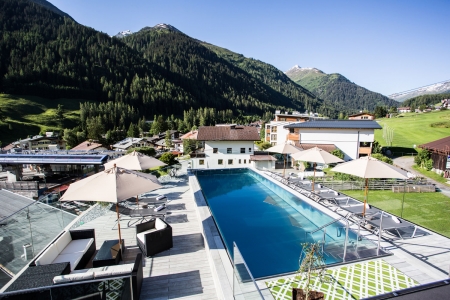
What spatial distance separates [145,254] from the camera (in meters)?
6.31

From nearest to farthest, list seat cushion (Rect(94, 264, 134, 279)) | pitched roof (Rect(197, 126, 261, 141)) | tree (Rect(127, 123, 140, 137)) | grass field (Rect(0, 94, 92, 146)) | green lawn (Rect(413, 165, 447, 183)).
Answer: seat cushion (Rect(94, 264, 134, 279)), green lawn (Rect(413, 165, 447, 183)), pitched roof (Rect(197, 126, 261, 141)), grass field (Rect(0, 94, 92, 146)), tree (Rect(127, 123, 140, 137))

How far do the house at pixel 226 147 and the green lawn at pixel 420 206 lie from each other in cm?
1401

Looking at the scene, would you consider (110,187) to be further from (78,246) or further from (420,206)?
(420,206)

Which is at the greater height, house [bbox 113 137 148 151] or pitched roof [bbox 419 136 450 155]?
pitched roof [bbox 419 136 450 155]

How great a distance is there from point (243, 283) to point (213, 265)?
1.78 metres

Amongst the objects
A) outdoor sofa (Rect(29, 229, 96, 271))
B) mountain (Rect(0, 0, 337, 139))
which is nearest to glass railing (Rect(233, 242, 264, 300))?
outdoor sofa (Rect(29, 229, 96, 271))

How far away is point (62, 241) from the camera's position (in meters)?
5.75

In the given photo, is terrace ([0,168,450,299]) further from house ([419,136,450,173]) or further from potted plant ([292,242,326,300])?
house ([419,136,450,173])

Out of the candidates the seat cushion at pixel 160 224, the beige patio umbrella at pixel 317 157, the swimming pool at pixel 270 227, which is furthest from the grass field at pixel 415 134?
the seat cushion at pixel 160 224

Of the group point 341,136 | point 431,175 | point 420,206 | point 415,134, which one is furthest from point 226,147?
point 415,134

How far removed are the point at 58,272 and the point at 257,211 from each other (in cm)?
968

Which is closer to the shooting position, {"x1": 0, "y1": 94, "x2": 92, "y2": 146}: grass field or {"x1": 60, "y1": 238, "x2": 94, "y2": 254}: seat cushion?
{"x1": 60, "y1": 238, "x2": 94, "y2": 254}: seat cushion

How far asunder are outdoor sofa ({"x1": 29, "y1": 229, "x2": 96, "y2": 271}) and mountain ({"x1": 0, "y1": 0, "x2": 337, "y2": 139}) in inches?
3297

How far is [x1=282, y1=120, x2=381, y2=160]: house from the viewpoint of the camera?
91.0 ft
